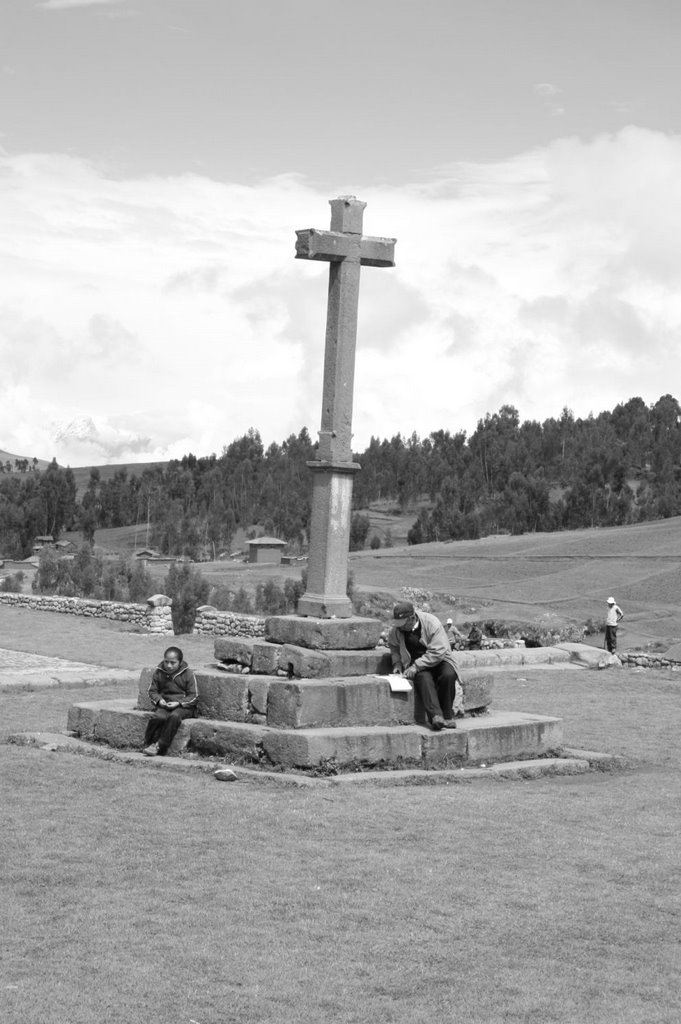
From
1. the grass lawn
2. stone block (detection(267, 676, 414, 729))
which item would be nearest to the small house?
stone block (detection(267, 676, 414, 729))

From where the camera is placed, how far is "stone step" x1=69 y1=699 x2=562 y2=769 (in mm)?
11031

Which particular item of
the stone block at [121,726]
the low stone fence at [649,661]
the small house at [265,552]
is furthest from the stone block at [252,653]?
the small house at [265,552]

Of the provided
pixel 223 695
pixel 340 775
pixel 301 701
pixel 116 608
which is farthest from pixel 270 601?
pixel 340 775

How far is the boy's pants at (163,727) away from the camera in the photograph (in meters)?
11.7

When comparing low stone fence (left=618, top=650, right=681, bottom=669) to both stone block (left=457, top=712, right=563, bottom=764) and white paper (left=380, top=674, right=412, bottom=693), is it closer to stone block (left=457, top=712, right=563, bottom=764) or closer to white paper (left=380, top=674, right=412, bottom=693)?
stone block (left=457, top=712, right=563, bottom=764)

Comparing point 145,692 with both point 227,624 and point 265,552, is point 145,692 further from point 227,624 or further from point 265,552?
point 265,552

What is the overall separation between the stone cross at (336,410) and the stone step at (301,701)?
3.36 ft

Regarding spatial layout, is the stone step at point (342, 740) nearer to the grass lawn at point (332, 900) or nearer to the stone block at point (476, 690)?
the stone block at point (476, 690)

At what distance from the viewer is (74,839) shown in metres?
8.22

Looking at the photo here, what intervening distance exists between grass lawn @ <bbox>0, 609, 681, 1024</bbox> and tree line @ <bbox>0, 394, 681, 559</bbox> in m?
94.4

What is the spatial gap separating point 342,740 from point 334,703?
52 centimetres

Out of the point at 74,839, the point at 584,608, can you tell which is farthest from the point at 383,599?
the point at 74,839

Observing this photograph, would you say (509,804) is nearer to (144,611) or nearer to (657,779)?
(657,779)

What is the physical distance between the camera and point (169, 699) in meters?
12.0
